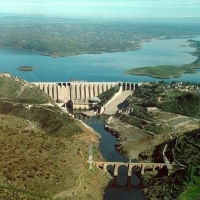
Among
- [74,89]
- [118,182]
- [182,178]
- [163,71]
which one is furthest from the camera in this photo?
[163,71]

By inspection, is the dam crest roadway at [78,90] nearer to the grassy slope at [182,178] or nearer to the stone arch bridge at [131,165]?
the grassy slope at [182,178]

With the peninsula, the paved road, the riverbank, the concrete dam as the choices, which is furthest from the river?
the concrete dam

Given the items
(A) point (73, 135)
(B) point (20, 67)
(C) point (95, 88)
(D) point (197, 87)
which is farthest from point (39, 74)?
(A) point (73, 135)

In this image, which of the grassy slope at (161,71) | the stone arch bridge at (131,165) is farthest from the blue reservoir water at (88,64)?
the stone arch bridge at (131,165)

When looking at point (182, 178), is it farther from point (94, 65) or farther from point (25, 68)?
point (94, 65)

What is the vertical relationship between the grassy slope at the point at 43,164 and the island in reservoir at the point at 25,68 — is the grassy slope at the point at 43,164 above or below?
above

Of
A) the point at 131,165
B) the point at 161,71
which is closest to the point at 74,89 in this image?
the point at 161,71

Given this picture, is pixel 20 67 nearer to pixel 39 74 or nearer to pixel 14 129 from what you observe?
pixel 39 74
